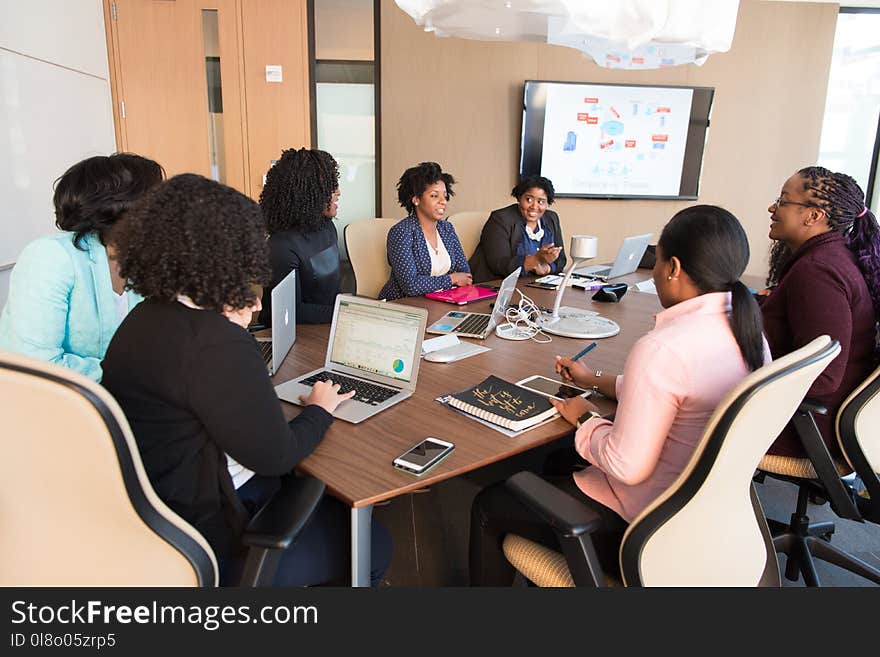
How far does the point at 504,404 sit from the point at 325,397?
1.61ft

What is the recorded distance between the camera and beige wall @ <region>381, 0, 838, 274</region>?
501 centimetres

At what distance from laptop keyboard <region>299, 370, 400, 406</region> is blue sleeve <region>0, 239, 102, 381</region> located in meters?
0.63

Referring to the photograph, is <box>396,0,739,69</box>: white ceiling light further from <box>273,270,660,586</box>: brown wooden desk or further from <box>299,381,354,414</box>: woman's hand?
<box>299,381,354,414</box>: woman's hand

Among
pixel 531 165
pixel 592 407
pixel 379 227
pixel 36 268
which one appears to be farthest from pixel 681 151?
pixel 36 268

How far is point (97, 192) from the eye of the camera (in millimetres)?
1695

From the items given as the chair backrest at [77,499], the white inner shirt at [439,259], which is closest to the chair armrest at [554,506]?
the chair backrest at [77,499]

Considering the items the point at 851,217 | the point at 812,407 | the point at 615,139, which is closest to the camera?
the point at 812,407

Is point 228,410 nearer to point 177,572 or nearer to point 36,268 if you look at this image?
point 177,572

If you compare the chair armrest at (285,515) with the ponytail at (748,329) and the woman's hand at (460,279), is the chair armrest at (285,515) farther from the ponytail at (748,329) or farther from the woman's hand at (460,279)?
the woman's hand at (460,279)

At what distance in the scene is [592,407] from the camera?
5.75 ft

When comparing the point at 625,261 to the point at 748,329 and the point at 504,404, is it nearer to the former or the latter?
the point at 504,404

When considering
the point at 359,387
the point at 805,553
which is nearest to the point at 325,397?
the point at 359,387

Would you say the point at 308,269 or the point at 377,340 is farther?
the point at 308,269

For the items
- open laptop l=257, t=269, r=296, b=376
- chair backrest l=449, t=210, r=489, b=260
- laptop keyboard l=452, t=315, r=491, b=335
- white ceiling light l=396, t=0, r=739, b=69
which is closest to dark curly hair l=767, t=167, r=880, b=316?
white ceiling light l=396, t=0, r=739, b=69
